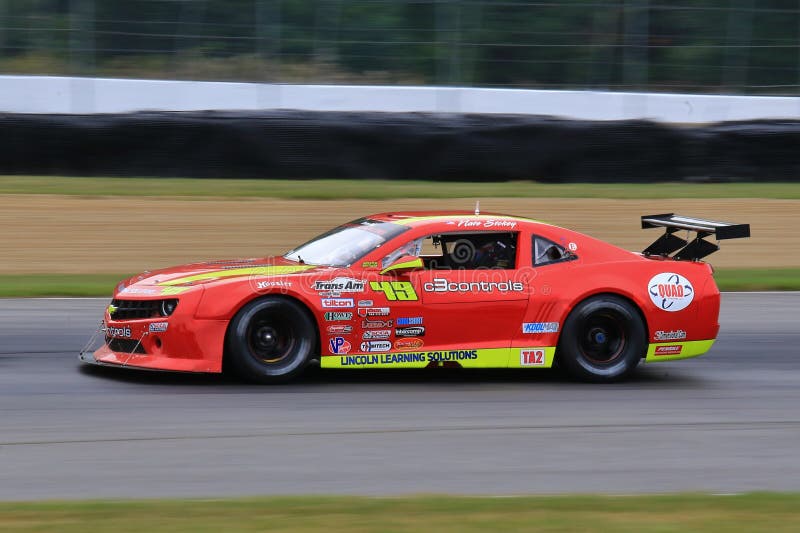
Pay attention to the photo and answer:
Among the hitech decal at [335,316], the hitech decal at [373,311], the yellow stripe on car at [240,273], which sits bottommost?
the hitech decal at [335,316]

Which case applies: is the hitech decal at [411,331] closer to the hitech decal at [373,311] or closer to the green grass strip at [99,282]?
the hitech decal at [373,311]

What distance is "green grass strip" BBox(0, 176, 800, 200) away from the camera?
57.6 ft

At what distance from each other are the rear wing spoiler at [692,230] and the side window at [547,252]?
80cm

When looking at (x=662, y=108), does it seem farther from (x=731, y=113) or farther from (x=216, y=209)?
(x=216, y=209)

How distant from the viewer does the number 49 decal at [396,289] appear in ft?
26.1

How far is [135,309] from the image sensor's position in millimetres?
7820

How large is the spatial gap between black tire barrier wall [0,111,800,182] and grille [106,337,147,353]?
10.3 meters

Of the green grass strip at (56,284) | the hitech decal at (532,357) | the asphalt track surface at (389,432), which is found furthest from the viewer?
the green grass strip at (56,284)

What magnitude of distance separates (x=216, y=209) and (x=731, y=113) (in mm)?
11021

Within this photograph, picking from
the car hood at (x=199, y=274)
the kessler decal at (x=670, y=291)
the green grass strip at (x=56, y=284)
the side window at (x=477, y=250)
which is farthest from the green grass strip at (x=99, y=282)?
the kessler decal at (x=670, y=291)

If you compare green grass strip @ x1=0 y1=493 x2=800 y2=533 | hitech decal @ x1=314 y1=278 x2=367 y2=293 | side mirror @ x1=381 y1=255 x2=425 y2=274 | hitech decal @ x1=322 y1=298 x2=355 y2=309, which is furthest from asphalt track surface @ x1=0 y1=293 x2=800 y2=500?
side mirror @ x1=381 y1=255 x2=425 y2=274

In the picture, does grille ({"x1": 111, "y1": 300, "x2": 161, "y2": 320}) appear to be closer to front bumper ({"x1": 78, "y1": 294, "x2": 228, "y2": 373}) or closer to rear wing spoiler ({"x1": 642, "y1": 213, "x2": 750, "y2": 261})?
front bumper ({"x1": 78, "y1": 294, "x2": 228, "y2": 373})

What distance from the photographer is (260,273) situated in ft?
26.2

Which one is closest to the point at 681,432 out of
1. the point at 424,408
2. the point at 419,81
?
the point at 424,408
